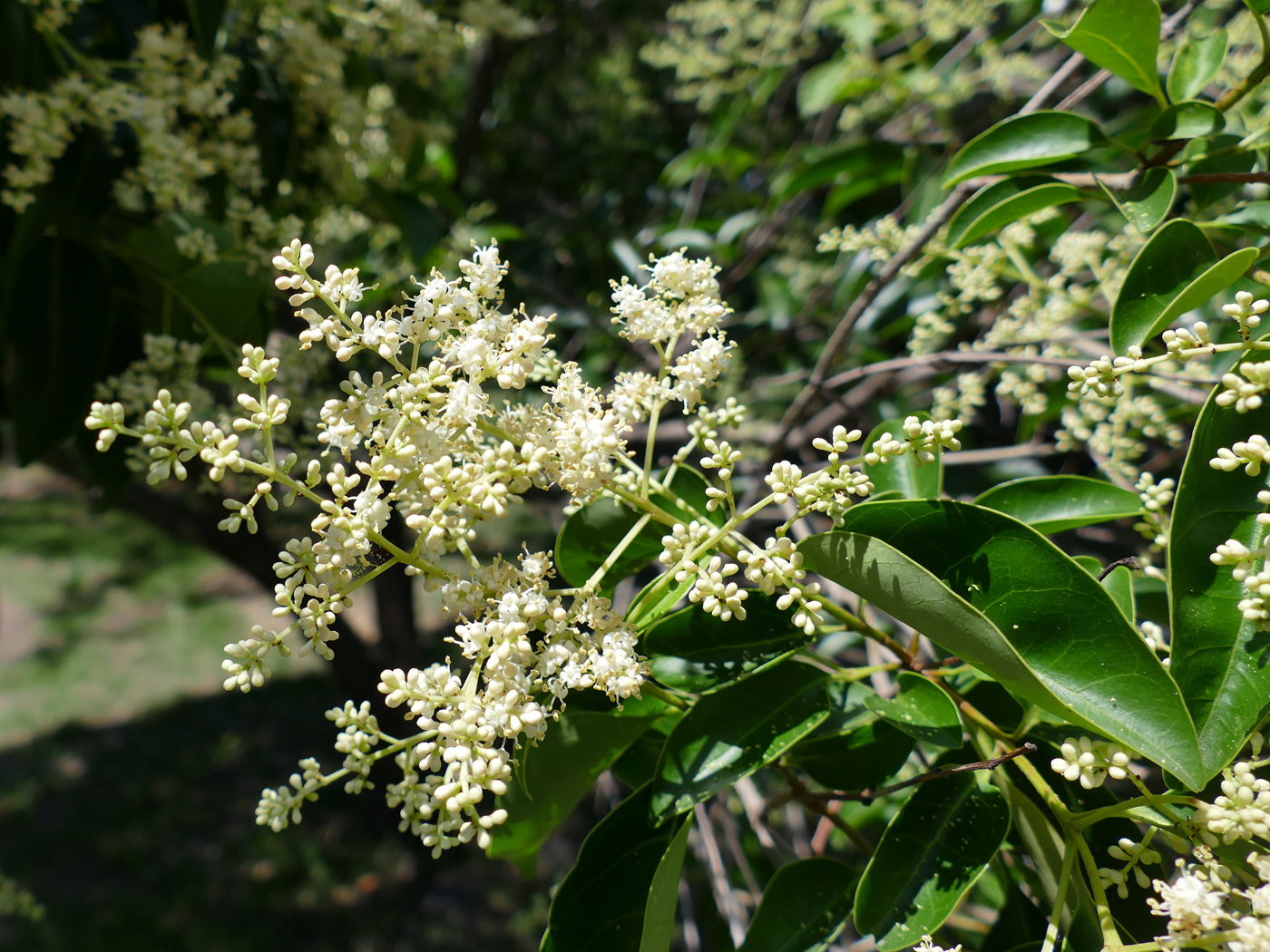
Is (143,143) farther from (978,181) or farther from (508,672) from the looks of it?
(978,181)

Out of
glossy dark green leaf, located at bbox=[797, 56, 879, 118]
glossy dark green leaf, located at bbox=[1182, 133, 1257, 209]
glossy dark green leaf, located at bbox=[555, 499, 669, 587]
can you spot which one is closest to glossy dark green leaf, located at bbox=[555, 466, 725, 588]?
glossy dark green leaf, located at bbox=[555, 499, 669, 587]

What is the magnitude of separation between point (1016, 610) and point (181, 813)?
5459 mm

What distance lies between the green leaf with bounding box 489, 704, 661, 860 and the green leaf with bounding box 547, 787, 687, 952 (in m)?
0.07

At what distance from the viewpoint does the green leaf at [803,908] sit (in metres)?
1.11

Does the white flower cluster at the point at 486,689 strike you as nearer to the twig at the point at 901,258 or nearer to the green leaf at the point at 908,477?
the green leaf at the point at 908,477

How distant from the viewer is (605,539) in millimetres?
1110

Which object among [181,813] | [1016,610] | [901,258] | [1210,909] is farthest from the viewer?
[181,813]

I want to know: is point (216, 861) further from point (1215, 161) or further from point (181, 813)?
point (1215, 161)

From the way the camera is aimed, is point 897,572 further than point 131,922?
No

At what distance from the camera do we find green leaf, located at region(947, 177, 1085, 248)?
47.3 inches

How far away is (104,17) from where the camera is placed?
1829 mm

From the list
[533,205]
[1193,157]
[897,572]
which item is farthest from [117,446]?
[533,205]

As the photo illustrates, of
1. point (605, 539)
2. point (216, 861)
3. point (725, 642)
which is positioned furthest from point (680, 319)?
point (216, 861)

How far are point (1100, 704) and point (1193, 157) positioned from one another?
881 millimetres
